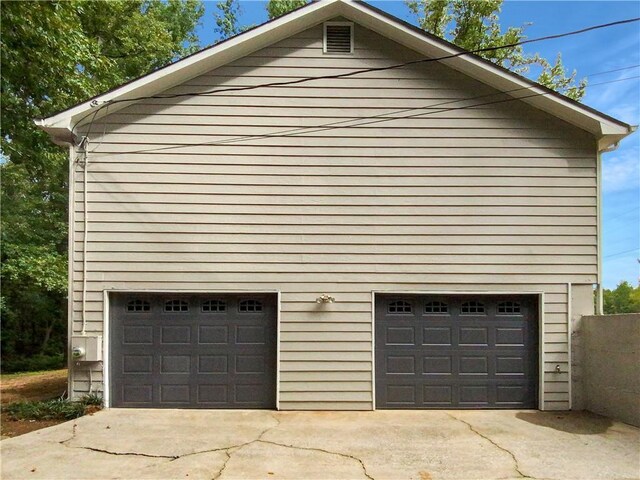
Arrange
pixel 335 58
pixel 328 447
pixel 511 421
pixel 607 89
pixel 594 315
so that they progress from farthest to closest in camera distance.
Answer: pixel 607 89
pixel 335 58
pixel 594 315
pixel 511 421
pixel 328 447

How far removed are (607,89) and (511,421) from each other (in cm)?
779

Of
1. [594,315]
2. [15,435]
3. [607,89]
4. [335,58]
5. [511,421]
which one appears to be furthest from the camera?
[607,89]

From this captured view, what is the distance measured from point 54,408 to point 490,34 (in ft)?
52.0

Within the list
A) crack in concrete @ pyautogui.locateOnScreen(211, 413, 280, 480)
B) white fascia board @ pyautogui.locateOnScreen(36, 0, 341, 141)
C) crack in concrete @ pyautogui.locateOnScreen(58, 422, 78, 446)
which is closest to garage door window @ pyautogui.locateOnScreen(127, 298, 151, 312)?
crack in concrete @ pyautogui.locateOnScreen(58, 422, 78, 446)

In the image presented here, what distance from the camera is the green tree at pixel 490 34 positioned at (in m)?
13.8

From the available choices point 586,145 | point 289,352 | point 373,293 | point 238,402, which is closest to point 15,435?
point 238,402

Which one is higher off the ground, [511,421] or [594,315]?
[594,315]

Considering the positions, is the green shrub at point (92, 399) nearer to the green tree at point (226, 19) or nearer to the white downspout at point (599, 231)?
the white downspout at point (599, 231)

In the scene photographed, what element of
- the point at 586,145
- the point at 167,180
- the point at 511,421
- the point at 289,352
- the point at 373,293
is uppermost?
the point at 586,145

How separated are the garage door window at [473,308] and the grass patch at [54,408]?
18.7 feet

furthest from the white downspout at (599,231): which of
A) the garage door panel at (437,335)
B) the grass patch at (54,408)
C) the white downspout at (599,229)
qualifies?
the grass patch at (54,408)

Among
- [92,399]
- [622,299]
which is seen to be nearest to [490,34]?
[92,399]

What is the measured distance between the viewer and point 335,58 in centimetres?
651

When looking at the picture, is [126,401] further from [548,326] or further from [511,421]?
[548,326]
